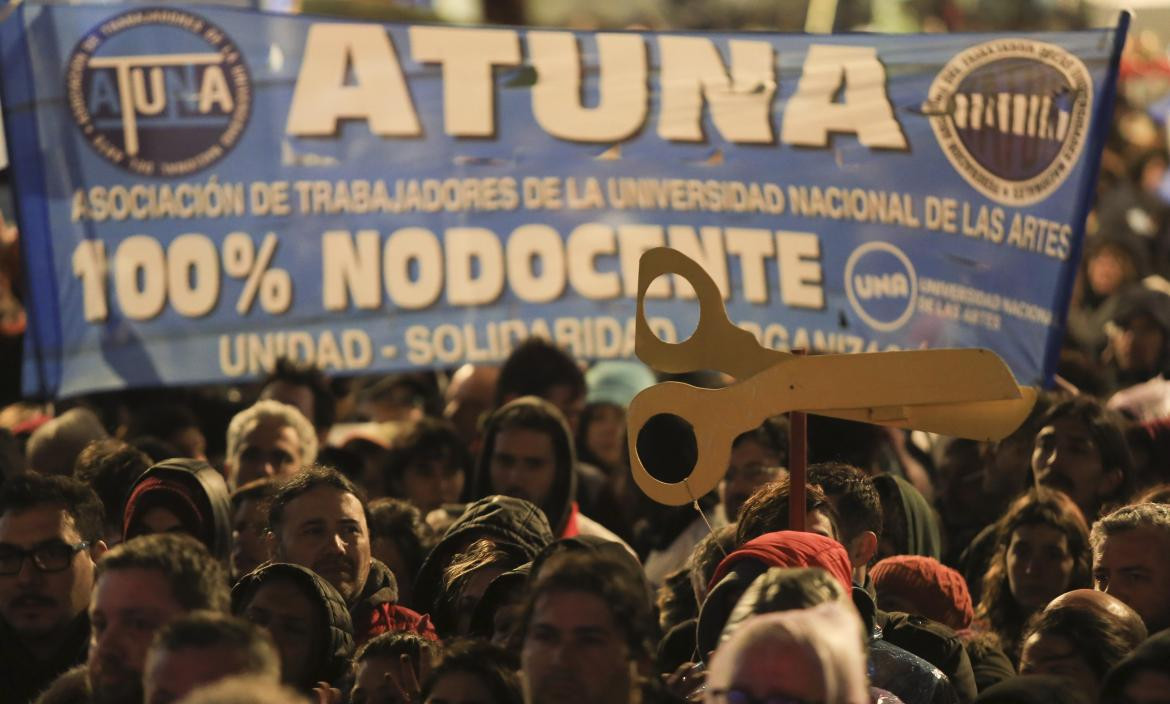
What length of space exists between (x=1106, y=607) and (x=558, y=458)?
232cm

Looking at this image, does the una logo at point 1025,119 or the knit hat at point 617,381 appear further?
the knit hat at point 617,381

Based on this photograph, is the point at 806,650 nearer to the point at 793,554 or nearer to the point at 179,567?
the point at 793,554

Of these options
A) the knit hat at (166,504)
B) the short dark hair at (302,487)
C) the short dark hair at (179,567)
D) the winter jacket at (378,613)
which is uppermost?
the short dark hair at (179,567)

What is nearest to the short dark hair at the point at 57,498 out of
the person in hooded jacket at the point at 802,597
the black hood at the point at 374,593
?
the black hood at the point at 374,593

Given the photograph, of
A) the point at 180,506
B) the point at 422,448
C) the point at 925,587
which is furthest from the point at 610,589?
the point at 422,448

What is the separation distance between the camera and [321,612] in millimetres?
4660

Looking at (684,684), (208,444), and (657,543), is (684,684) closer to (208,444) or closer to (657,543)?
(657,543)

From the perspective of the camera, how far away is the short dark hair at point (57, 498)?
16.7ft

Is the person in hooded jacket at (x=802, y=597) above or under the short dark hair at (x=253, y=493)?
above

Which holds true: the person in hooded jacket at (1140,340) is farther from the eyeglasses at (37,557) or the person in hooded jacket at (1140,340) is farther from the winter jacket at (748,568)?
the eyeglasses at (37,557)

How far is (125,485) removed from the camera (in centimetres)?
639

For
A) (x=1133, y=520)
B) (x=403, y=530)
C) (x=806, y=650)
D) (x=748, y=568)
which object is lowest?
(x=403, y=530)

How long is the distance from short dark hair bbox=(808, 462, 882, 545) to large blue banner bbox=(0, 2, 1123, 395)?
7.00 ft

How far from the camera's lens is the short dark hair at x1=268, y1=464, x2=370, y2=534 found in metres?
5.31
